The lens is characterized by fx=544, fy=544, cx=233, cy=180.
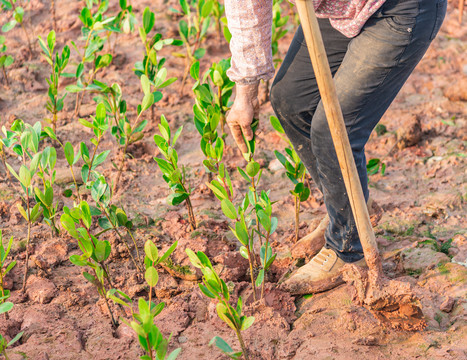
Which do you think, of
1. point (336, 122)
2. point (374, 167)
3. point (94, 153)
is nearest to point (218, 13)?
point (374, 167)

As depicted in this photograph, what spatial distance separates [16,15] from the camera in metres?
3.82

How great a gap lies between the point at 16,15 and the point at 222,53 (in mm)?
1564

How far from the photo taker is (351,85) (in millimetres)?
1955

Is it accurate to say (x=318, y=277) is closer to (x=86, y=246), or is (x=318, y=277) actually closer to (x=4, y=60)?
(x=86, y=246)

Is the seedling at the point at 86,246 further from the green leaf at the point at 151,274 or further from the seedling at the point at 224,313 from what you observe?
the seedling at the point at 224,313

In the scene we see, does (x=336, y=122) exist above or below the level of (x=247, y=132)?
above

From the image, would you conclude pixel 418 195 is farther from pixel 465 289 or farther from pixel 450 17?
pixel 450 17

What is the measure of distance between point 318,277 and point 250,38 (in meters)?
1.05

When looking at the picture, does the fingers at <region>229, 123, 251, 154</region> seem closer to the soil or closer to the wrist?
the wrist

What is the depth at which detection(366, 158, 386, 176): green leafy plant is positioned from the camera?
2864 millimetres

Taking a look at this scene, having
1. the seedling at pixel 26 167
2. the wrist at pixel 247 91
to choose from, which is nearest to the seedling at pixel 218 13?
the seedling at pixel 26 167

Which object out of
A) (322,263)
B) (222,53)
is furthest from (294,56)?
(222,53)

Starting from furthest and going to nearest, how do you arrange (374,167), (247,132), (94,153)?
1. (374,167)
2. (94,153)
3. (247,132)

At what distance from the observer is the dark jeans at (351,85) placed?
1894mm
